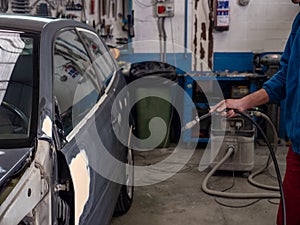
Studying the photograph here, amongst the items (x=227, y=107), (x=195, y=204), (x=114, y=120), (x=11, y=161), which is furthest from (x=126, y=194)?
(x=11, y=161)

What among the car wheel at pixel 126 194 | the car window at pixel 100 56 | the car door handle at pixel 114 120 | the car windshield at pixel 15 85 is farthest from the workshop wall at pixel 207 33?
the car windshield at pixel 15 85

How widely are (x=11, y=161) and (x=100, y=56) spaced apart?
1.60m

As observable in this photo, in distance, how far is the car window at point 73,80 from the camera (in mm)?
1815

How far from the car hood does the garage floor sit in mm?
1610

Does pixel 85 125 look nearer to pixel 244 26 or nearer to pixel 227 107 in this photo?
pixel 227 107

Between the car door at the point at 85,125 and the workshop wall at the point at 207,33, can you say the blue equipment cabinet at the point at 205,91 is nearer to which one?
the workshop wall at the point at 207,33

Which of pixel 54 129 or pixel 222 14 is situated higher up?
pixel 222 14

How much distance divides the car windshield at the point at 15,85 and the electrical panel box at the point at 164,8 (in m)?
3.09

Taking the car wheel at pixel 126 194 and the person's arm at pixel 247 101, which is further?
the car wheel at pixel 126 194

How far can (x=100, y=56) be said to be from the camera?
277 cm

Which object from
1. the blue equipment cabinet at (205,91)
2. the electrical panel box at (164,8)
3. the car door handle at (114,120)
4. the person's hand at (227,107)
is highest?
the electrical panel box at (164,8)

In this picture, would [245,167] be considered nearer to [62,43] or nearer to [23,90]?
[62,43]

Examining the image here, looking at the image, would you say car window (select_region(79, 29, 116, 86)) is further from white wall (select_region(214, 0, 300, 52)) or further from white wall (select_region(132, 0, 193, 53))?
white wall (select_region(214, 0, 300, 52))

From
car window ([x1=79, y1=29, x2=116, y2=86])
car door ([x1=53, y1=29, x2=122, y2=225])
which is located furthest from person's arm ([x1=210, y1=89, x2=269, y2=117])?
car window ([x1=79, y1=29, x2=116, y2=86])
